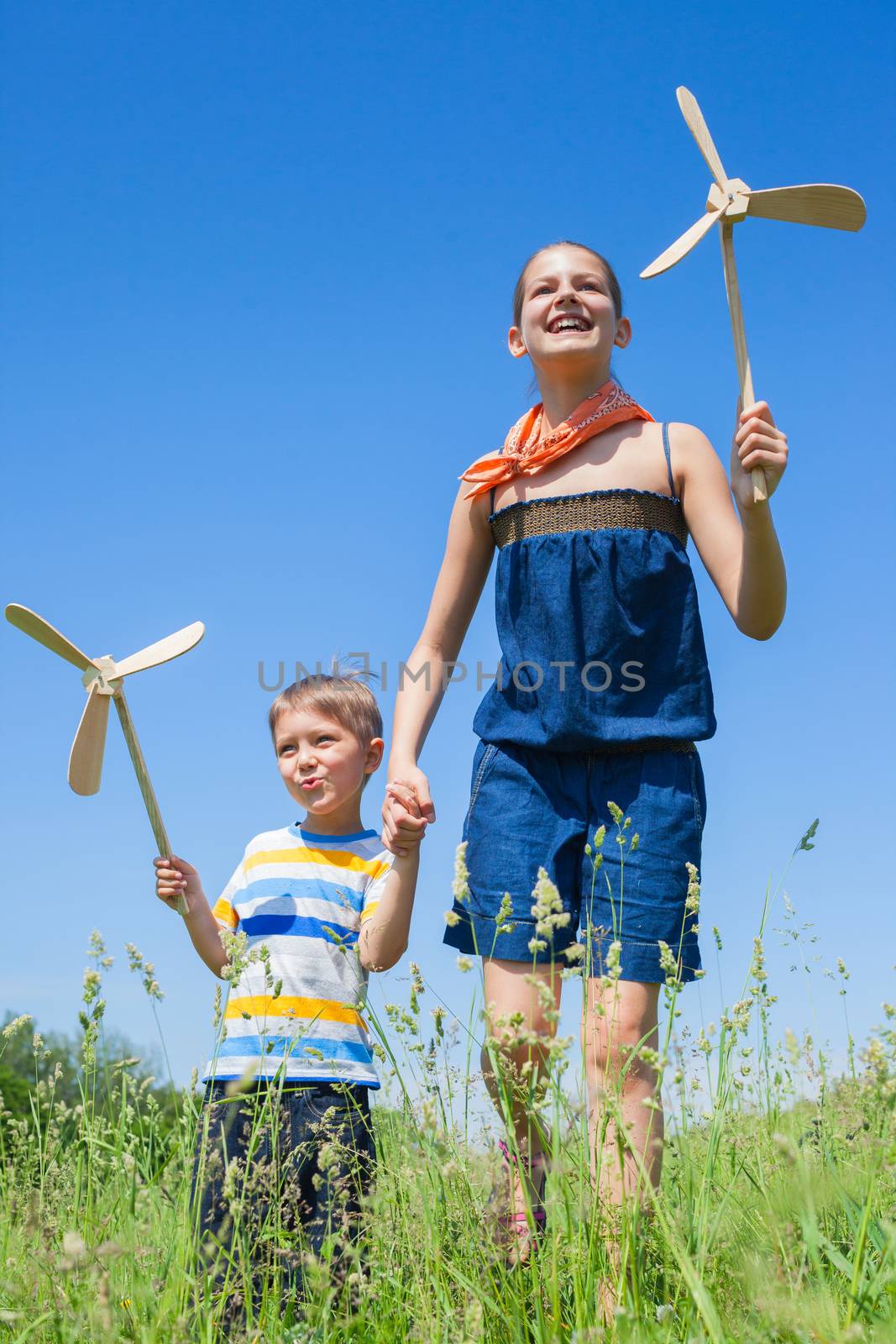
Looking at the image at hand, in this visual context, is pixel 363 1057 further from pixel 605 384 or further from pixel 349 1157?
pixel 605 384

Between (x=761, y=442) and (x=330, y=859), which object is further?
(x=330, y=859)

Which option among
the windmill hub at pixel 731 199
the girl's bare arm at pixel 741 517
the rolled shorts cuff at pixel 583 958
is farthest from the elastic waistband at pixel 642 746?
the windmill hub at pixel 731 199

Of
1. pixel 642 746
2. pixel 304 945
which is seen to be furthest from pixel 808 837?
pixel 304 945

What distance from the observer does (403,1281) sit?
88.2 inches

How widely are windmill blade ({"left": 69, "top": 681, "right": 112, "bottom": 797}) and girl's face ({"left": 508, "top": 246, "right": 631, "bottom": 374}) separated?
1.44 meters

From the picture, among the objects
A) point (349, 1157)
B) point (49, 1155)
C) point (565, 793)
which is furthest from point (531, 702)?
point (49, 1155)

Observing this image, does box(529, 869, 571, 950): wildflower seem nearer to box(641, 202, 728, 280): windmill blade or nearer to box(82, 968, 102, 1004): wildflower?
box(82, 968, 102, 1004): wildflower

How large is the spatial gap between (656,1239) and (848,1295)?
490 millimetres

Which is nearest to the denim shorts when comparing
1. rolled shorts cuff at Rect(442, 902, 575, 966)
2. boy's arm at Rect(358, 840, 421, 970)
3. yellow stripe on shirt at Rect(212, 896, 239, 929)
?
rolled shorts cuff at Rect(442, 902, 575, 966)

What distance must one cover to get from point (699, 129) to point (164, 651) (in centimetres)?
179

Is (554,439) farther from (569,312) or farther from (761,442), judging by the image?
(761,442)

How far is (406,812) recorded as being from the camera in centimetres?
273

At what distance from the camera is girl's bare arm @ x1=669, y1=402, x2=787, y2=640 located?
269cm

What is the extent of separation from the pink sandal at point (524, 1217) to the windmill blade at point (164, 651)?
143 cm
